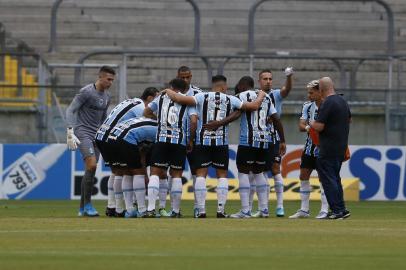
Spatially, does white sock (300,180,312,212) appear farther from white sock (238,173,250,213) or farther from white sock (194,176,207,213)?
white sock (194,176,207,213)

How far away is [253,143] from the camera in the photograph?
18.7 meters

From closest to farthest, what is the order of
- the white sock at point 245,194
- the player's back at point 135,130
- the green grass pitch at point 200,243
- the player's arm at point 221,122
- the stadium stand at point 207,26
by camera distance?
the green grass pitch at point 200,243 < the player's arm at point 221,122 < the player's back at point 135,130 < the white sock at point 245,194 < the stadium stand at point 207,26

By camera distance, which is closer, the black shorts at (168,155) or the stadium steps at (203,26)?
the black shorts at (168,155)

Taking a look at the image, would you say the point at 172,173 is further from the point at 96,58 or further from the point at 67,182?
the point at 96,58

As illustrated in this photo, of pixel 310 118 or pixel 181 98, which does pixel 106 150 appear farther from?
pixel 310 118

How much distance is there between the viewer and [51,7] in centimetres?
3369

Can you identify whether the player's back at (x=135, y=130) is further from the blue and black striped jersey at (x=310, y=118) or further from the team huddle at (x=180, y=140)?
the blue and black striped jersey at (x=310, y=118)

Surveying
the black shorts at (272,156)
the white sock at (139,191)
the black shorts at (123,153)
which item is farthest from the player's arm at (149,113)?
the black shorts at (272,156)

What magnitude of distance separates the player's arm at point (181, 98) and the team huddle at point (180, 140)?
13mm

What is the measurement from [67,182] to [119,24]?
8205 millimetres

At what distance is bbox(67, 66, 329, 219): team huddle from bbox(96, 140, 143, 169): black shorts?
1cm

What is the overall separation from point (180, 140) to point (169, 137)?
0.16 m

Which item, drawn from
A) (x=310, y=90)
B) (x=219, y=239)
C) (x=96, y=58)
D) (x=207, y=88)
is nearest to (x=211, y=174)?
(x=207, y=88)

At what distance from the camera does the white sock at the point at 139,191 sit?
18406mm
